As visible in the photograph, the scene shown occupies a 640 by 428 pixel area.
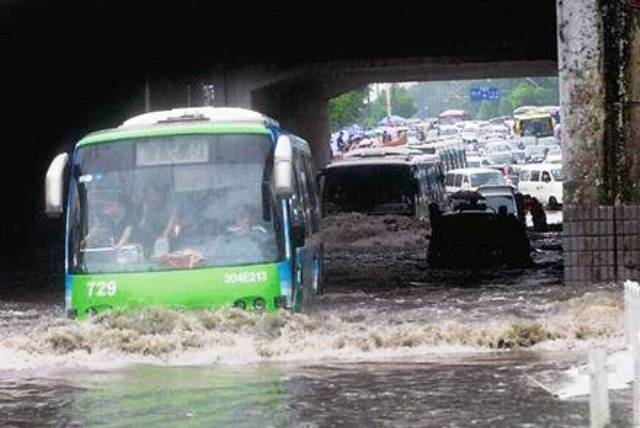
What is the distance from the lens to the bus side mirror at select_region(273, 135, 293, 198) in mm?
15891

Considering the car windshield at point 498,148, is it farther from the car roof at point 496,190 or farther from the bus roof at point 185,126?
the bus roof at point 185,126

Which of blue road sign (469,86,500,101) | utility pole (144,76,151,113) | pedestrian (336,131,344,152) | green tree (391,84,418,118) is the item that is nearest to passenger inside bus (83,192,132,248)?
utility pole (144,76,151,113)

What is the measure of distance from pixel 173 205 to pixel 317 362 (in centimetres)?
254

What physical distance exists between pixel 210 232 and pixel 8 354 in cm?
247

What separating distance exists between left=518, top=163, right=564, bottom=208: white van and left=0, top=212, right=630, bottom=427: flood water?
118 feet

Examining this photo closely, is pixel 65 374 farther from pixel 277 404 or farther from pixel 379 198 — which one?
pixel 379 198

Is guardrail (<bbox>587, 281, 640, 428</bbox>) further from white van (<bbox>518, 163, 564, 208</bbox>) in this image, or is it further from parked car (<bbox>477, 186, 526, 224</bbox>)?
white van (<bbox>518, 163, 564, 208</bbox>)

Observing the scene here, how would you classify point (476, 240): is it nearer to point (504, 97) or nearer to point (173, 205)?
point (173, 205)

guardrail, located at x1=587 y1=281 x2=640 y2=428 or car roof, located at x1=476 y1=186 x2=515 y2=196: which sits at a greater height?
car roof, located at x1=476 y1=186 x2=515 y2=196

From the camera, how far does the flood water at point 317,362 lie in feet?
39.9

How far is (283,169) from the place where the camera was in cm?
1593

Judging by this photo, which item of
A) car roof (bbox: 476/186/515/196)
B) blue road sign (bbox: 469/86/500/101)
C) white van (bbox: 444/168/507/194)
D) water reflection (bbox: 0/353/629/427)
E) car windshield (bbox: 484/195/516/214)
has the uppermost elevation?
blue road sign (bbox: 469/86/500/101)

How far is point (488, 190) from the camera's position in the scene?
43469 millimetres

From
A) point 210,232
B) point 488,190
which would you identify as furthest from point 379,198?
point 210,232
